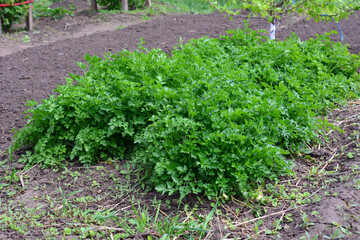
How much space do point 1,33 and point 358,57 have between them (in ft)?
23.0

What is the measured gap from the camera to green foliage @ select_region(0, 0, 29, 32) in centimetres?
785

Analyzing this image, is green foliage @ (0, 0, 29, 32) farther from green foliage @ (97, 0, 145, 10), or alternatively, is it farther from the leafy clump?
the leafy clump

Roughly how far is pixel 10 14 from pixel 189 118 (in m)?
6.66

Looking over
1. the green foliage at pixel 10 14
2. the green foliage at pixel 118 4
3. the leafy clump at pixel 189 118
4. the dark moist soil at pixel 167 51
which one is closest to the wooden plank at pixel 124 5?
the green foliage at pixel 118 4

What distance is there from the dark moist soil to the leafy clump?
20 cm

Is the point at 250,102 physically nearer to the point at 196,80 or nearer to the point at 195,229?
the point at 196,80

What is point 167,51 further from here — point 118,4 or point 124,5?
point 118,4

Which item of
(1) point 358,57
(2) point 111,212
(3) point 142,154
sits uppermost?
(1) point 358,57

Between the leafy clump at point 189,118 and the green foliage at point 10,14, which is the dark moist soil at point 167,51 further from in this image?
the green foliage at point 10,14

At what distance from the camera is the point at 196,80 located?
11.7 feet

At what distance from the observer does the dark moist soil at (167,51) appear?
8.45 ft

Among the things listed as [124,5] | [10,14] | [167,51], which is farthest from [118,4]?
[167,51]

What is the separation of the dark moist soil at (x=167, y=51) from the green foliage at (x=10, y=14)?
17.0 inches

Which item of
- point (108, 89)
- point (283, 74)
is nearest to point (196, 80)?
point (108, 89)
